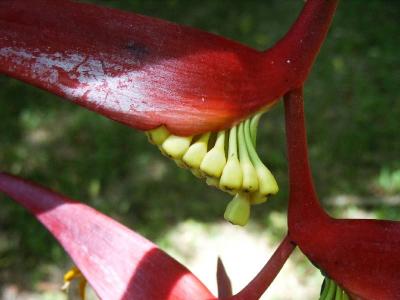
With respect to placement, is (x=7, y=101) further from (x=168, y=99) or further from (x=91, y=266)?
(x=168, y=99)

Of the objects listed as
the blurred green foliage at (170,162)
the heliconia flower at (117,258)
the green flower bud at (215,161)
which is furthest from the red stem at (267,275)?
the blurred green foliage at (170,162)

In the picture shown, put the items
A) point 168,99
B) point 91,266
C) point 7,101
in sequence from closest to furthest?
1. point 168,99
2. point 91,266
3. point 7,101

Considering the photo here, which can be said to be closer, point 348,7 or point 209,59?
point 209,59

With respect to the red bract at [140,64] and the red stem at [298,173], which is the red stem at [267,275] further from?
the red bract at [140,64]

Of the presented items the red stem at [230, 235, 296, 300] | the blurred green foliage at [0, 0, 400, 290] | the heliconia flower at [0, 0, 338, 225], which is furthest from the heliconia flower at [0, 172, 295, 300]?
the blurred green foliage at [0, 0, 400, 290]

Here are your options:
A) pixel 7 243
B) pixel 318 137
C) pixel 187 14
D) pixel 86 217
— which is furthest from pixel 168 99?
pixel 187 14

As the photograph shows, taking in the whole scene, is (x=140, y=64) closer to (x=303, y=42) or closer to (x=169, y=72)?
(x=169, y=72)

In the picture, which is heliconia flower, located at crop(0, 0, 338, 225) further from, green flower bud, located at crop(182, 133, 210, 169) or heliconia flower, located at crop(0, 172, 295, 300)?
heliconia flower, located at crop(0, 172, 295, 300)

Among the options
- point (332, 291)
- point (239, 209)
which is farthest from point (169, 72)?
point (332, 291)
